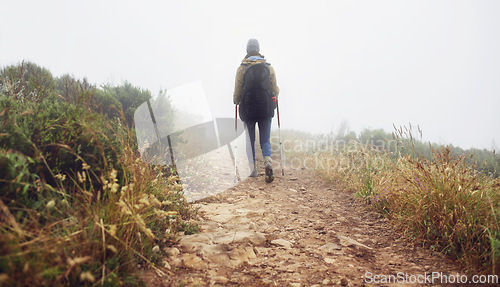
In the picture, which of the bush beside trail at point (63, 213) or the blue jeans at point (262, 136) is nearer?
the bush beside trail at point (63, 213)

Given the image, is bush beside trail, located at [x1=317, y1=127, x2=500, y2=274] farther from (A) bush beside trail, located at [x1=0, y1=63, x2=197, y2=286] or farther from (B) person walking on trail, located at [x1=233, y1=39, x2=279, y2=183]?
(B) person walking on trail, located at [x1=233, y1=39, x2=279, y2=183]

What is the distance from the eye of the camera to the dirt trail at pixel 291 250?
2.31 meters

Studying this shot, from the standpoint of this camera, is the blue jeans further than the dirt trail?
Yes

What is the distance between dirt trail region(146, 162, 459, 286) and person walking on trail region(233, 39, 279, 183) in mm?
2230

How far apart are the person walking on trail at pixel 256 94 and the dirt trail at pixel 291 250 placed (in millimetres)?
2230

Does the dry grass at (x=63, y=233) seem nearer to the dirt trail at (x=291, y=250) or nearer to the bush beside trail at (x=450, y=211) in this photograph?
the dirt trail at (x=291, y=250)

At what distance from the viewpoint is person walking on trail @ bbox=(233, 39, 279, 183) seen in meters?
5.96

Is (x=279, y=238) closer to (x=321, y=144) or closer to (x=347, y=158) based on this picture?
(x=347, y=158)

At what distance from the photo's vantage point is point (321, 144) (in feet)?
33.6

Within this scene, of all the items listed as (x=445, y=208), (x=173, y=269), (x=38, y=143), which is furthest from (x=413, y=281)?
(x=38, y=143)

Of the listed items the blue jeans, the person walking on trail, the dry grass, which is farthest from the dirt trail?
the person walking on trail

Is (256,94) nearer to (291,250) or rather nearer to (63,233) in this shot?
(291,250)

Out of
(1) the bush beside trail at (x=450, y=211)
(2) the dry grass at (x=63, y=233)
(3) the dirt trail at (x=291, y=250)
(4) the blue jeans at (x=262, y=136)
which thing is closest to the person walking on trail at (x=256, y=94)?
(4) the blue jeans at (x=262, y=136)

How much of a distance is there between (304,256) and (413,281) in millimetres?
965
